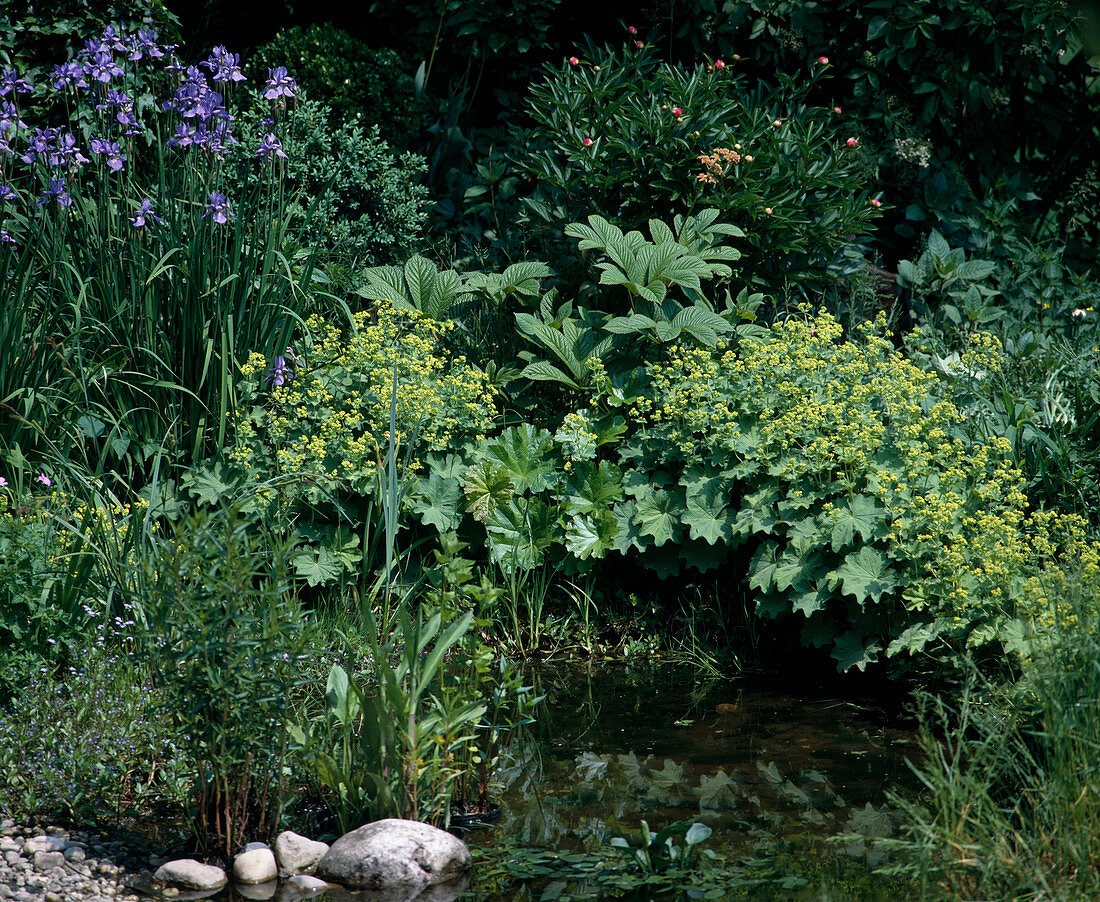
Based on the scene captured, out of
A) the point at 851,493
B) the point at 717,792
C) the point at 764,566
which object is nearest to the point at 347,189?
the point at 764,566

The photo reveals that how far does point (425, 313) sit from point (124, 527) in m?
1.76

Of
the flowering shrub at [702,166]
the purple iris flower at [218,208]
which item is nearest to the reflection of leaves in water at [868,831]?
the flowering shrub at [702,166]

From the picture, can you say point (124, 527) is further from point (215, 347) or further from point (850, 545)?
point (850, 545)

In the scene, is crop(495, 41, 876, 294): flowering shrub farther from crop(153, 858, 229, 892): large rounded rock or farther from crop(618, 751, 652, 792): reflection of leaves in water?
crop(153, 858, 229, 892): large rounded rock

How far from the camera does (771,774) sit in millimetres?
3236

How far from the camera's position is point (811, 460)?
12.7ft

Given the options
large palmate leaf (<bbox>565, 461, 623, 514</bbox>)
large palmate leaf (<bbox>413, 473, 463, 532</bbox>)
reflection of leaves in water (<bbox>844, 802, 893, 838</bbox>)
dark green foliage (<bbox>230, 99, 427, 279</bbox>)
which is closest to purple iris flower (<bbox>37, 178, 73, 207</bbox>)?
dark green foliage (<bbox>230, 99, 427, 279</bbox>)

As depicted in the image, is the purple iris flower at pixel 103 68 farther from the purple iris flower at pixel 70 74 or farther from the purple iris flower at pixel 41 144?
the purple iris flower at pixel 41 144

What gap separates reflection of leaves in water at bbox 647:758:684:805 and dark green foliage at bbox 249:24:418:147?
4.39m

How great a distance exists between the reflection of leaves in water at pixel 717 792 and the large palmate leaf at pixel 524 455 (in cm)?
154

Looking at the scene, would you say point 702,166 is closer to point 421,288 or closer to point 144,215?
point 421,288

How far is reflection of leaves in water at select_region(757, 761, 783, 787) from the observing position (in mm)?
3189

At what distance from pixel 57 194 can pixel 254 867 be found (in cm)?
297

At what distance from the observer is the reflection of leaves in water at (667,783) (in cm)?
310
